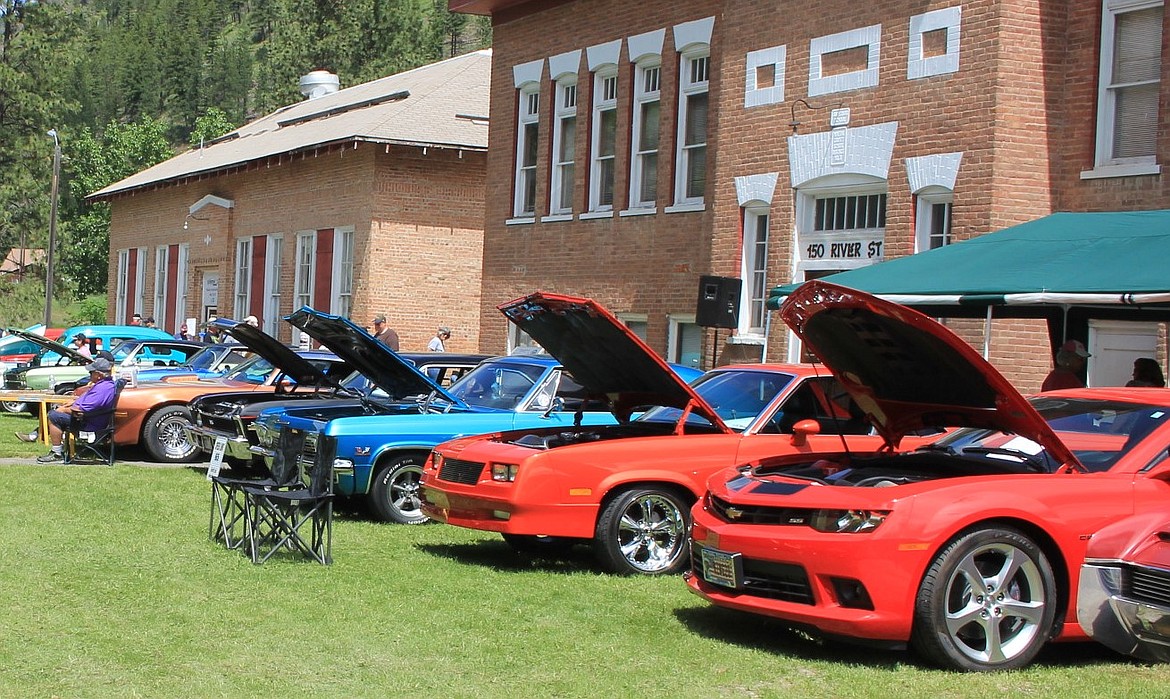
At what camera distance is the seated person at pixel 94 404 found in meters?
16.5

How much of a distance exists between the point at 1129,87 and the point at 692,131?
7817 mm

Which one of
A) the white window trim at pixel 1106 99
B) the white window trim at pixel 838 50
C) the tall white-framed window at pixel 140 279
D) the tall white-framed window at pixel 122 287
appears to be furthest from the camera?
the tall white-framed window at pixel 122 287

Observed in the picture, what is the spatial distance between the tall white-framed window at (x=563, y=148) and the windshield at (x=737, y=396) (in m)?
13.7

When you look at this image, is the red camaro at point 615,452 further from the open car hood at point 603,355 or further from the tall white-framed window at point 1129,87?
the tall white-framed window at point 1129,87

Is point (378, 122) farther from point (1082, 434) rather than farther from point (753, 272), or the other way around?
point (1082, 434)

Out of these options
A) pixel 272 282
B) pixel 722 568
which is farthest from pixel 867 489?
pixel 272 282

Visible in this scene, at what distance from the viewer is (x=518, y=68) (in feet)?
85.7

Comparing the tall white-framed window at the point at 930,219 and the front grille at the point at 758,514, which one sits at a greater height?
the tall white-framed window at the point at 930,219

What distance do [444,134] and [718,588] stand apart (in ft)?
85.8

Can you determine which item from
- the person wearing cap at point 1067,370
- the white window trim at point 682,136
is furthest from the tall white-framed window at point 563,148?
the person wearing cap at point 1067,370

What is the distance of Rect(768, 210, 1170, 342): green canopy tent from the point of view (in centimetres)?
1111

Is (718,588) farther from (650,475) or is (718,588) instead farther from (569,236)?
(569,236)

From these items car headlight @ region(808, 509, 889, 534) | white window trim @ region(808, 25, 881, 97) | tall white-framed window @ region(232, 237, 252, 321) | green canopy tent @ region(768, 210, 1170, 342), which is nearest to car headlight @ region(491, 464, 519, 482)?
car headlight @ region(808, 509, 889, 534)

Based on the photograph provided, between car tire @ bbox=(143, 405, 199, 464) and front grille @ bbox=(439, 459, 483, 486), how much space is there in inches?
308
